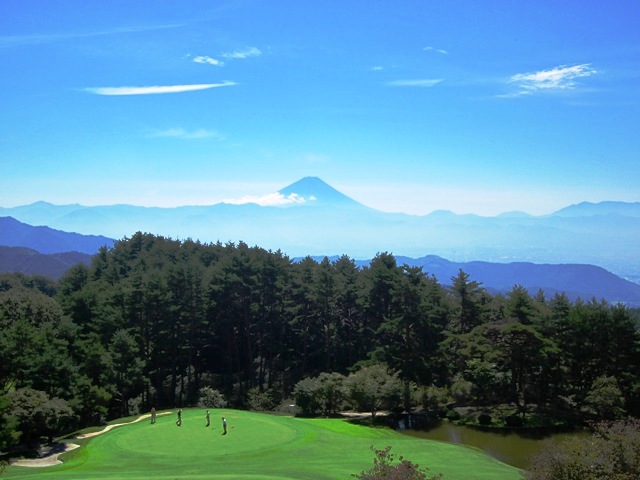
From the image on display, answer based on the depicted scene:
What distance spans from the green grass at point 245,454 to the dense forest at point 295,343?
584cm

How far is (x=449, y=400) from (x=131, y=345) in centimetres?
2759

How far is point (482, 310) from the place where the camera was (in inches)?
2117

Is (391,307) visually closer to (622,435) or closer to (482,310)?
(482,310)

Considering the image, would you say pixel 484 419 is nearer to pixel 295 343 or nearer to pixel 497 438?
pixel 497 438

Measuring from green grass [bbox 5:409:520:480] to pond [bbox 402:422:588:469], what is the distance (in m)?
3.72

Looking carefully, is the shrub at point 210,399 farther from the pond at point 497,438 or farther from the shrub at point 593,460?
the shrub at point 593,460

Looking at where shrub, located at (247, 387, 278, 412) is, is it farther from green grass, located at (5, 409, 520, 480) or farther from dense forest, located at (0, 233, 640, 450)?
green grass, located at (5, 409, 520, 480)

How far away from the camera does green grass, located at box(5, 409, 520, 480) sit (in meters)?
24.2

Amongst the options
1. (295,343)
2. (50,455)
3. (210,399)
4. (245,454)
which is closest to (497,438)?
(245,454)

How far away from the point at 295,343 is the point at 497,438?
2836 cm

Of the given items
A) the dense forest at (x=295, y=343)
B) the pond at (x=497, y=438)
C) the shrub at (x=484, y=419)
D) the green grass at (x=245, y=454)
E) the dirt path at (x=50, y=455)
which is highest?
the dense forest at (x=295, y=343)

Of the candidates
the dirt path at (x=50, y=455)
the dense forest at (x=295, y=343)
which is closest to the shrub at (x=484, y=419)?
the dense forest at (x=295, y=343)

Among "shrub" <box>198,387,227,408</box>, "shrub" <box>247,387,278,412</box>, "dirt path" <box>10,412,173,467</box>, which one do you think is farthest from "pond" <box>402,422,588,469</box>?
"dirt path" <box>10,412,173,467</box>

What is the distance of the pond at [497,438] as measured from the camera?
3390cm
